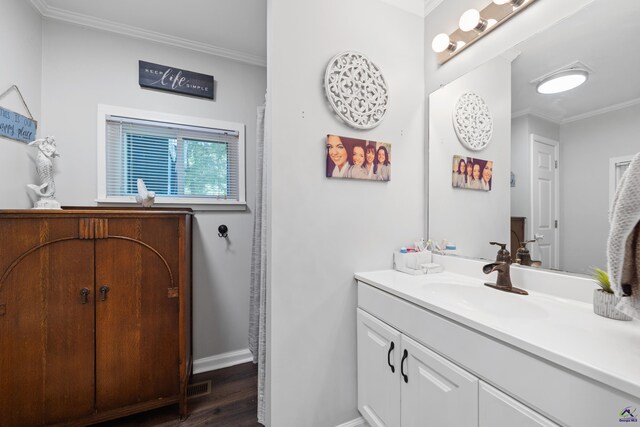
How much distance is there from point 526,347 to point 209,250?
211 cm

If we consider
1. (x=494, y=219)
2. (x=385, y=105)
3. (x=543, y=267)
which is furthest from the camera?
(x=385, y=105)

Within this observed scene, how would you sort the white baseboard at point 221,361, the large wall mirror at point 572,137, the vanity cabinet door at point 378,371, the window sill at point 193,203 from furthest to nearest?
the white baseboard at point 221,361 → the window sill at point 193,203 → the vanity cabinet door at point 378,371 → the large wall mirror at point 572,137

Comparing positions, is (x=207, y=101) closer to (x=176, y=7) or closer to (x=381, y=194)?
(x=176, y=7)

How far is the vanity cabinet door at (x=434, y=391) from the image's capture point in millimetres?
810

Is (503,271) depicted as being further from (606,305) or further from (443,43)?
(443,43)

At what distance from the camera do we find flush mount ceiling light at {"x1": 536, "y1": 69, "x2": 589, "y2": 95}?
1.03 meters

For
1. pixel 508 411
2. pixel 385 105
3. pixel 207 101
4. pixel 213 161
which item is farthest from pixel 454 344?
pixel 207 101

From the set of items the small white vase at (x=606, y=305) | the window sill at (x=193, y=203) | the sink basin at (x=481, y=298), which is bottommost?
the sink basin at (x=481, y=298)

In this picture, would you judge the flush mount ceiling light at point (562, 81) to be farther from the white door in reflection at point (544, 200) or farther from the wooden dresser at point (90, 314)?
the wooden dresser at point (90, 314)

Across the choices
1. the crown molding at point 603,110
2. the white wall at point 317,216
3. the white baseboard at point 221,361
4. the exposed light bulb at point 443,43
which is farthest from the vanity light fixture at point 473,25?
the white baseboard at point 221,361

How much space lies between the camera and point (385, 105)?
1516 millimetres

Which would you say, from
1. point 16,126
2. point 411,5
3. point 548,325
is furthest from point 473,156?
point 16,126

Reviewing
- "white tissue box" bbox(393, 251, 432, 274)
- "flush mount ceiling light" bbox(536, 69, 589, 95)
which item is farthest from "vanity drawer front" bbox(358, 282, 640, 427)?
"flush mount ceiling light" bbox(536, 69, 589, 95)

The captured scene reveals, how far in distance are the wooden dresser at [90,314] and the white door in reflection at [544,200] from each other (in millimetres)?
1948
